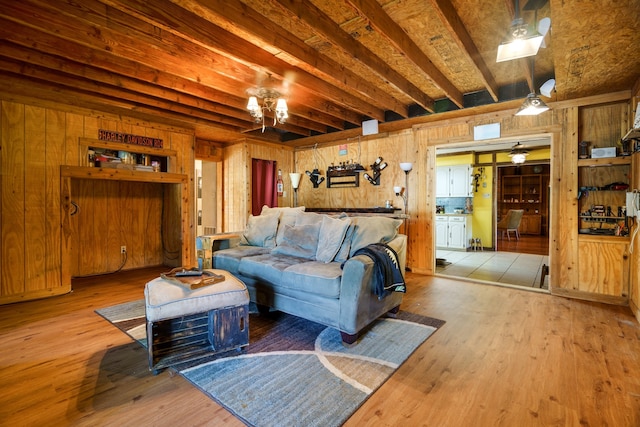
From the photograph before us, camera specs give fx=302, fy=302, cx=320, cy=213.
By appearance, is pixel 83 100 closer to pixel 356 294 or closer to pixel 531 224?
pixel 356 294

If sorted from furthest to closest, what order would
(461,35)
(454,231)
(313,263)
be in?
(454,231) < (313,263) < (461,35)

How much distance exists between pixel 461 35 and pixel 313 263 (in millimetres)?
2252

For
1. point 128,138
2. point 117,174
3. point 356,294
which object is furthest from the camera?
point 128,138

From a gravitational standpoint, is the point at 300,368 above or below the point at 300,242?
below

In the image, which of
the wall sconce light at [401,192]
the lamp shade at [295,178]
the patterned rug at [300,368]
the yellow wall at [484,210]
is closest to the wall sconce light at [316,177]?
the lamp shade at [295,178]

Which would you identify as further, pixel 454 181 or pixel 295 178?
pixel 454 181

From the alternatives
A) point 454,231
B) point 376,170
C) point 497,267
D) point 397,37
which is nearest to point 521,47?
point 397,37

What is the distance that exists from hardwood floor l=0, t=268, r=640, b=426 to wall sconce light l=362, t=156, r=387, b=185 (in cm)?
273

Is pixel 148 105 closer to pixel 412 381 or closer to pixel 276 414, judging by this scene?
pixel 276 414

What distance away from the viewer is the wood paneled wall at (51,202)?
3.35 meters

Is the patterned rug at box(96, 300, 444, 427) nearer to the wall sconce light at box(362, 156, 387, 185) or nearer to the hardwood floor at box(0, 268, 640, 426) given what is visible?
the hardwood floor at box(0, 268, 640, 426)

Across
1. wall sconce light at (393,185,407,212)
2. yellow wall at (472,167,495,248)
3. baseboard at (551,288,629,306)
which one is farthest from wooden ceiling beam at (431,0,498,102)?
yellow wall at (472,167,495,248)

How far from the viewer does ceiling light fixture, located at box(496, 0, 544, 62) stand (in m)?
1.94

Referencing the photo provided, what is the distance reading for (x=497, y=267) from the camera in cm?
530
